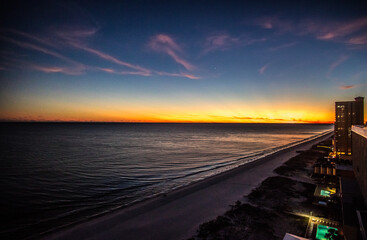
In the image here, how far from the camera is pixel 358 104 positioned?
96.4 feet

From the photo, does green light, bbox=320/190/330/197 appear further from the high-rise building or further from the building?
the high-rise building

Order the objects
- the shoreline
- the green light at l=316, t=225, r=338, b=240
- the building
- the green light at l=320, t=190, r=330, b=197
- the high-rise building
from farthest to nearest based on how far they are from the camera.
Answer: the high-rise building
the green light at l=320, t=190, r=330, b=197
the shoreline
the building
the green light at l=316, t=225, r=338, b=240

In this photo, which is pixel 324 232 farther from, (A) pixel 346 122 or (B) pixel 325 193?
(A) pixel 346 122

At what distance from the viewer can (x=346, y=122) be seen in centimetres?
2964

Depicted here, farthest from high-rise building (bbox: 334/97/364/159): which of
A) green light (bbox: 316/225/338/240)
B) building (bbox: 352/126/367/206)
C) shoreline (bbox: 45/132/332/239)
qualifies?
green light (bbox: 316/225/338/240)

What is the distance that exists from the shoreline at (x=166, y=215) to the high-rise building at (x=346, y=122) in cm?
1955

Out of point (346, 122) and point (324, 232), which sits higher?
point (346, 122)

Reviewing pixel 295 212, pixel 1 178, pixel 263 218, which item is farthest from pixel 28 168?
pixel 295 212

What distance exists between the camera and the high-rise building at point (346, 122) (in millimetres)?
27906

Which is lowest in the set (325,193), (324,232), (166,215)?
(166,215)

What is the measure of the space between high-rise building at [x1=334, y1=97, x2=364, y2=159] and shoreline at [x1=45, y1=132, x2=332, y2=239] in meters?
19.5

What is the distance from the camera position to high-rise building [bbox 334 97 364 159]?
27.9m

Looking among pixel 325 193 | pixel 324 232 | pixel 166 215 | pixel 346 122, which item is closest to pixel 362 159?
pixel 325 193

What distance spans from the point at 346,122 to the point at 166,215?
3281 centimetres
